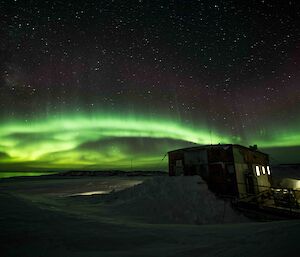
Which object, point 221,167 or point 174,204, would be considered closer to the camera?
point 174,204

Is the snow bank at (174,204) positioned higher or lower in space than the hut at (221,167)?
lower

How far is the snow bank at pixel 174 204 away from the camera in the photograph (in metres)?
13.6

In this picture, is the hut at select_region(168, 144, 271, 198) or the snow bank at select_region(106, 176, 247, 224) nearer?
the snow bank at select_region(106, 176, 247, 224)

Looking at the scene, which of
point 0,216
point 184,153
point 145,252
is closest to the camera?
point 145,252

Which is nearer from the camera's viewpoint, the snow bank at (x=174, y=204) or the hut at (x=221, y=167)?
the snow bank at (x=174, y=204)

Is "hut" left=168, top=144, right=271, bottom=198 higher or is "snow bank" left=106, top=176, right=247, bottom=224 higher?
"hut" left=168, top=144, right=271, bottom=198

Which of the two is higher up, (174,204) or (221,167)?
(221,167)

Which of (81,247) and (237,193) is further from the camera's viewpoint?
(237,193)

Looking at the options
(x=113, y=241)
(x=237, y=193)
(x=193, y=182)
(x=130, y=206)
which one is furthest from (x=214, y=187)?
(x=113, y=241)

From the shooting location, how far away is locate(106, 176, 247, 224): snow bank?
13641 millimetres

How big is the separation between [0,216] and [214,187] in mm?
16767

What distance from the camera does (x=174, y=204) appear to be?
15031mm

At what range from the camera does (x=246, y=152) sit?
23125mm

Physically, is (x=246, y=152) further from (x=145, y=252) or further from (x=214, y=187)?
(x=145, y=252)
